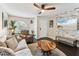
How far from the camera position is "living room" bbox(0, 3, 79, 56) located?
231 cm

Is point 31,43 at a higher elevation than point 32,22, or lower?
lower

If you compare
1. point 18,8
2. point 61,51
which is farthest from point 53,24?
point 18,8

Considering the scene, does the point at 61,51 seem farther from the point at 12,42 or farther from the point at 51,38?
the point at 12,42

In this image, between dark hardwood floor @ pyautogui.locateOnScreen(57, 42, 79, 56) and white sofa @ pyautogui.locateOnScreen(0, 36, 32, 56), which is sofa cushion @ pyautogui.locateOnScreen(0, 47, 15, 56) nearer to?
white sofa @ pyautogui.locateOnScreen(0, 36, 32, 56)

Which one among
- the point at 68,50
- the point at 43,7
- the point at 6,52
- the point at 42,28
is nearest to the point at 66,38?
the point at 68,50

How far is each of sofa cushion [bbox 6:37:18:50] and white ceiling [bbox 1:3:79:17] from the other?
0.48m

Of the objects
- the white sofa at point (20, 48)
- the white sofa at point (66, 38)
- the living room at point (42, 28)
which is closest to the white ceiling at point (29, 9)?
the living room at point (42, 28)

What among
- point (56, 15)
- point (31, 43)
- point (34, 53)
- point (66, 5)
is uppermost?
point (66, 5)

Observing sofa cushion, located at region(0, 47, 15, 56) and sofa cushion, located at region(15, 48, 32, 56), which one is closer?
sofa cushion, located at region(0, 47, 15, 56)

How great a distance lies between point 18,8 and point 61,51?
1.13m

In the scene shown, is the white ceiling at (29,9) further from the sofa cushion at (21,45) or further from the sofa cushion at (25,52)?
the sofa cushion at (25,52)

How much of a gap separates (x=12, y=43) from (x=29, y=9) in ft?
2.32

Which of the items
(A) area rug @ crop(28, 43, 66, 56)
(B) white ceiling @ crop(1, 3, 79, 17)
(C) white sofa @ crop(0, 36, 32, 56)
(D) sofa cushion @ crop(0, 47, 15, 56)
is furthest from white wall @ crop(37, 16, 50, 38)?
(D) sofa cushion @ crop(0, 47, 15, 56)

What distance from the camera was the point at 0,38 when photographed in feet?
7.54
